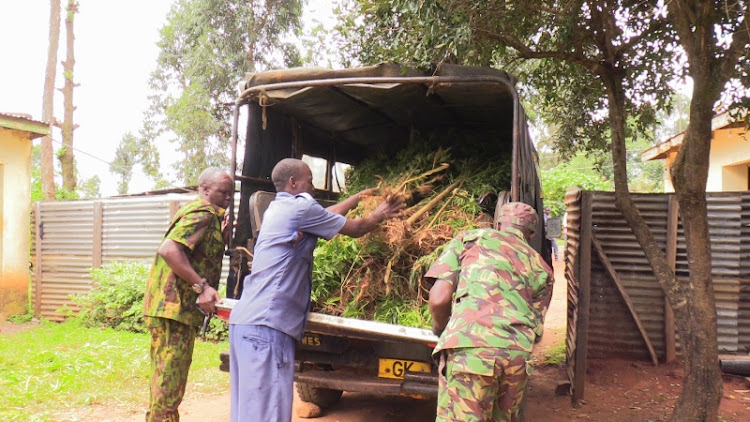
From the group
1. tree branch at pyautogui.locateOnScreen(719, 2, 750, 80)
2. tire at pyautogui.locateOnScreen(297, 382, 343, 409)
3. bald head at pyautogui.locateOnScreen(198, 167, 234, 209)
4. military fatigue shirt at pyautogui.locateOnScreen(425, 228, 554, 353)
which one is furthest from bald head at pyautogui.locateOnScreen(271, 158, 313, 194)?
tree branch at pyautogui.locateOnScreen(719, 2, 750, 80)

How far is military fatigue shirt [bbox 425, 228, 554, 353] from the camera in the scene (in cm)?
269

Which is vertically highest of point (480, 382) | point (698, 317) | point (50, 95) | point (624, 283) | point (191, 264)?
point (50, 95)

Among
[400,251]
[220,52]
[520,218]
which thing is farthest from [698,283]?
[220,52]

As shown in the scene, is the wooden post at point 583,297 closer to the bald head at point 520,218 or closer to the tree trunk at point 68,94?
the bald head at point 520,218

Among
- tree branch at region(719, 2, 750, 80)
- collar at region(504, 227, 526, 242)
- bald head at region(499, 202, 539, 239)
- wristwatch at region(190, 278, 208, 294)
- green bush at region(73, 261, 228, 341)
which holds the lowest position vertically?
green bush at region(73, 261, 228, 341)

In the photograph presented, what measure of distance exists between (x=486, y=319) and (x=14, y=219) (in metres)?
9.43

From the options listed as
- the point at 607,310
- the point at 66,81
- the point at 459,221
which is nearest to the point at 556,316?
the point at 607,310

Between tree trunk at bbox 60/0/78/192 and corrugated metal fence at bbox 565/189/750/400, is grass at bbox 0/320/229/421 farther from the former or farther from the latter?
tree trunk at bbox 60/0/78/192

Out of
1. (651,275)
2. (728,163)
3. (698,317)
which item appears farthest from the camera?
(728,163)

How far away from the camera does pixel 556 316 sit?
32.8 feet

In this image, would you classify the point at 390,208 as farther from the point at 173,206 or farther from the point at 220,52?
the point at 220,52

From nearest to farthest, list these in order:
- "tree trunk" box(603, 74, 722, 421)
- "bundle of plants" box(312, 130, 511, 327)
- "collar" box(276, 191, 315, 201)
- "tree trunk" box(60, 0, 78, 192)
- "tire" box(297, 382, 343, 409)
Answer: "collar" box(276, 191, 315, 201) < "bundle of plants" box(312, 130, 511, 327) < "tree trunk" box(603, 74, 722, 421) < "tire" box(297, 382, 343, 409) < "tree trunk" box(60, 0, 78, 192)

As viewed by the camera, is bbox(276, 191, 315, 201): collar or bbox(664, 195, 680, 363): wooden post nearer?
bbox(276, 191, 315, 201): collar

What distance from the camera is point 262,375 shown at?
3.04 meters
